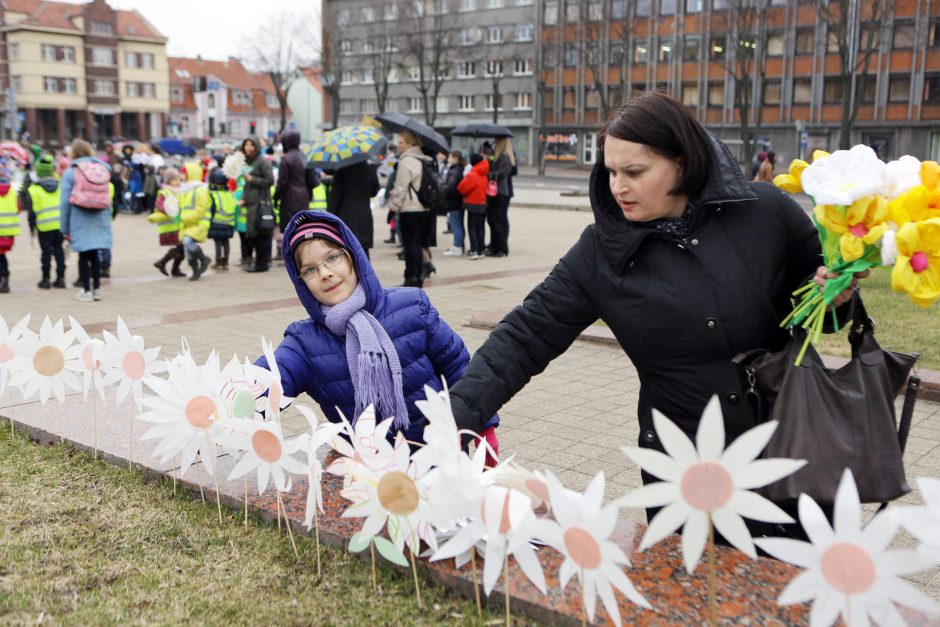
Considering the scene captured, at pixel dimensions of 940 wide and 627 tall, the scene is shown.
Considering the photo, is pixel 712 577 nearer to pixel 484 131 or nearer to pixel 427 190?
Result: pixel 427 190

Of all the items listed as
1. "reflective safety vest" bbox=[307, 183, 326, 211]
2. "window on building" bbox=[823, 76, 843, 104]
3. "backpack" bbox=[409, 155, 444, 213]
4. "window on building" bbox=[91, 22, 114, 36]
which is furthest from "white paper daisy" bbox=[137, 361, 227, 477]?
"window on building" bbox=[91, 22, 114, 36]

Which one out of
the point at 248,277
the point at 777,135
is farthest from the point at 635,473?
the point at 777,135

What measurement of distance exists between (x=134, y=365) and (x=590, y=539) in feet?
7.95

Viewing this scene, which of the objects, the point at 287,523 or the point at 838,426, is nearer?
the point at 838,426

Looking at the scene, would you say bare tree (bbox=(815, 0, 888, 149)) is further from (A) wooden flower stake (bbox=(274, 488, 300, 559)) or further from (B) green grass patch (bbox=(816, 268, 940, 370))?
(A) wooden flower stake (bbox=(274, 488, 300, 559))

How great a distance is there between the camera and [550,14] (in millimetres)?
69188

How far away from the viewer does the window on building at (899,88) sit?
53.7 meters

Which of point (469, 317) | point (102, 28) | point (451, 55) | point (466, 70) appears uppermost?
point (102, 28)

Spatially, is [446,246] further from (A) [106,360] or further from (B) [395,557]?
(B) [395,557]

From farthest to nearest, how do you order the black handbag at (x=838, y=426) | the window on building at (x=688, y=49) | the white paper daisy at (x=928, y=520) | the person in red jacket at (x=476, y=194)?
the window on building at (x=688, y=49), the person in red jacket at (x=476, y=194), the black handbag at (x=838, y=426), the white paper daisy at (x=928, y=520)

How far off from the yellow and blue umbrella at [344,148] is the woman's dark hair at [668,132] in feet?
29.0

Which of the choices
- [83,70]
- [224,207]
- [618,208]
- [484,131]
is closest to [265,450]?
[618,208]

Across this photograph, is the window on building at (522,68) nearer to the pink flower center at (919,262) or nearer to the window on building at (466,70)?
the window on building at (466,70)

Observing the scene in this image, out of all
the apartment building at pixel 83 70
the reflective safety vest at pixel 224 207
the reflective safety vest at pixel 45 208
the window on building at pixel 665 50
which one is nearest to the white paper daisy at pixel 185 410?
the reflective safety vest at pixel 45 208
